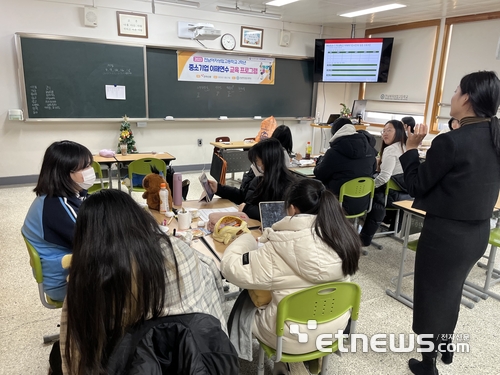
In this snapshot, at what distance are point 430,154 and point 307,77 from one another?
18.2 ft

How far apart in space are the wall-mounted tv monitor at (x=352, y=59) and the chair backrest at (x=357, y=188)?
13.3 feet

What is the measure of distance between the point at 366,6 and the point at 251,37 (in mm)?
1954

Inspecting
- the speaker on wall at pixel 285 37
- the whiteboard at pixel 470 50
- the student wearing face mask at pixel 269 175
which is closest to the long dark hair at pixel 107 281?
the student wearing face mask at pixel 269 175

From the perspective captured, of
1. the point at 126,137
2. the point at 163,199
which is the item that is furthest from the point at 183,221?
the point at 126,137

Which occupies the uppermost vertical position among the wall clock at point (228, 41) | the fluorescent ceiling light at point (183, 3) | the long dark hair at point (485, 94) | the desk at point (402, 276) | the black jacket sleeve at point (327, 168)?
the fluorescent ceiling light at point (183, 3)

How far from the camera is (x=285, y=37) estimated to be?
6402mm

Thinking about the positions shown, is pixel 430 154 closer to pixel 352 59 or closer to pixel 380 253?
pixel 380 253

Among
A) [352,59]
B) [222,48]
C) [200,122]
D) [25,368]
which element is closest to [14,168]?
[200,122]

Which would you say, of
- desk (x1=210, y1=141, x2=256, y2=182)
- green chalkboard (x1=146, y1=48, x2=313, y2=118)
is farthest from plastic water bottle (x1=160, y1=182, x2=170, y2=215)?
green chalkboard (x1=146, y1=48, x2=313, y2=118)

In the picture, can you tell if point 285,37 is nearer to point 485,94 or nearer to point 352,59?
point 352,59

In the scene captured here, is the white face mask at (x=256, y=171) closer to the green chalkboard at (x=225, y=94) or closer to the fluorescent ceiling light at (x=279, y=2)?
the fluorescent ceiling light at (x=279, y=2)

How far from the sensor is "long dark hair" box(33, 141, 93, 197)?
1707mm

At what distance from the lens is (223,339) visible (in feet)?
3.33

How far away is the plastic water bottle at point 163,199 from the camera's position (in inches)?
87.5
